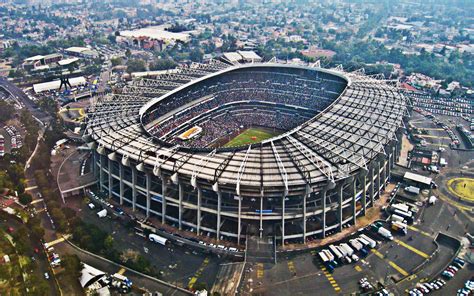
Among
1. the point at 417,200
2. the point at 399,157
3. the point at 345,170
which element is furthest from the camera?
the point at 399,157

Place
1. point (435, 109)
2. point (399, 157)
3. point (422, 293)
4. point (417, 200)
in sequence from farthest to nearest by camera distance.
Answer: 1. point (435, 109)
2. point (399, 157)
3. point (417, 200)
4. point (422, 293)

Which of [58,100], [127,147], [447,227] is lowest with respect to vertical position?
[58,100]

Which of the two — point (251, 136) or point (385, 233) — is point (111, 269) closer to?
point (385, 233)

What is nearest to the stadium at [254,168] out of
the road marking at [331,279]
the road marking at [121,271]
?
the road marking at [331,279]

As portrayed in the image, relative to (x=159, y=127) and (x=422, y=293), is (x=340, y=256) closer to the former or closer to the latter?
(x=422, y=293)

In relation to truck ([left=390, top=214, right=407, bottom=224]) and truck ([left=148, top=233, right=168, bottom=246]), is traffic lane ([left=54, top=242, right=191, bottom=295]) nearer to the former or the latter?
truck ([left=148, top=233, right=168, bottom=246])

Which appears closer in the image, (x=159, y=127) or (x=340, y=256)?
(x=340, y=256)

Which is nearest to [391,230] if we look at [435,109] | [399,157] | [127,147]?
[399,157]
